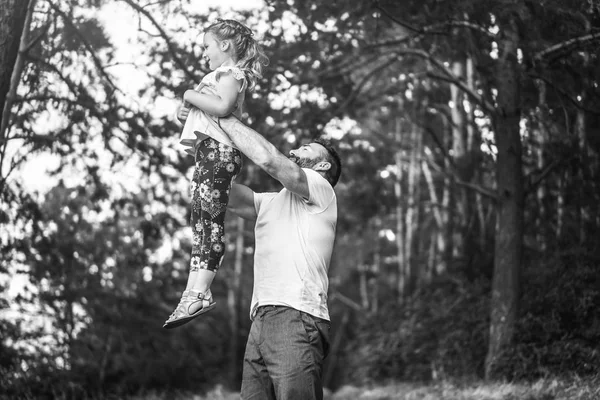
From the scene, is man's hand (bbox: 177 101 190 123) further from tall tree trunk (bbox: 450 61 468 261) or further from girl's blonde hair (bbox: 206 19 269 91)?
tall tree trunk (bbox: 450 61 468 261)

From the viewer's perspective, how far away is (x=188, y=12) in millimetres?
6906

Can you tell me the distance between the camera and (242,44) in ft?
11.5

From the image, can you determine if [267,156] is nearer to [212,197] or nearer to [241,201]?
[212,197]

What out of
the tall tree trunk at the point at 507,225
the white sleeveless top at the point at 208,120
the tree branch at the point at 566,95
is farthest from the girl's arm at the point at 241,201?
the tall tree trunk at the point at 507,225

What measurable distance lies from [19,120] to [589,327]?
222 inches

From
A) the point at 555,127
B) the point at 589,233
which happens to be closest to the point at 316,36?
the point at 555,127

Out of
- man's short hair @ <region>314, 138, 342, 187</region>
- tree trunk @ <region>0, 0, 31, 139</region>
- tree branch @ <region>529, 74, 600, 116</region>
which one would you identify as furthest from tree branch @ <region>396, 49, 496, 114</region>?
man's short hair @ <region>314, 138, 342, 187</region>

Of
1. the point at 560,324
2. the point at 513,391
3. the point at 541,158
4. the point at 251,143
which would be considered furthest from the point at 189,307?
the point at 541,158

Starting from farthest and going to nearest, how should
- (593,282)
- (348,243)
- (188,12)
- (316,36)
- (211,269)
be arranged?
(348,243)
(316,36)
(593,282)
(188,12)
(211,269)

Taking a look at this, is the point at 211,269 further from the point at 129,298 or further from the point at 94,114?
the point at 129,298

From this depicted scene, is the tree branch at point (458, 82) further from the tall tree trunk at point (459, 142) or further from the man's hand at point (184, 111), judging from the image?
the man's hand at point (184, 111)

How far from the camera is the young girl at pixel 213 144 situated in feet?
11.0

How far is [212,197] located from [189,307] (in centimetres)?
48

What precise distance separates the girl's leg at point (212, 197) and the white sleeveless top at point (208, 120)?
41 millimetres
